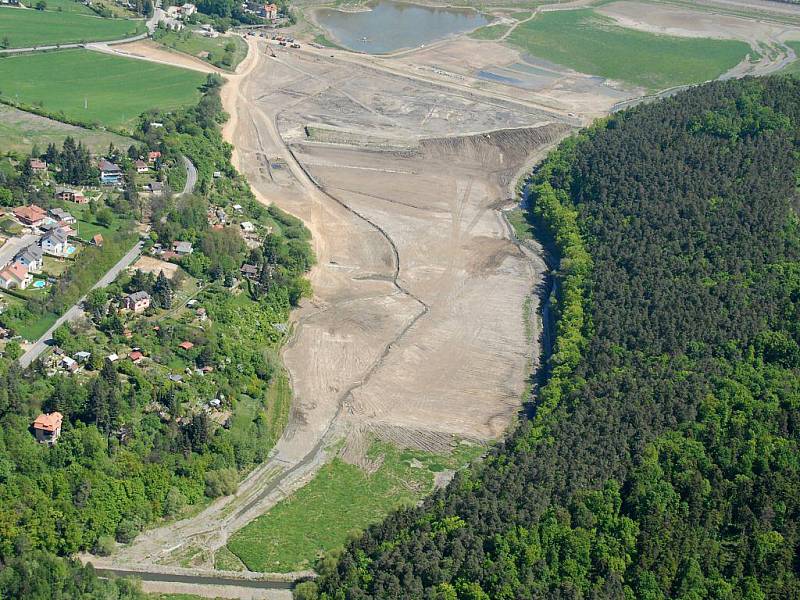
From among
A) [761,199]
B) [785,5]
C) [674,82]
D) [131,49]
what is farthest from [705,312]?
[785,5]

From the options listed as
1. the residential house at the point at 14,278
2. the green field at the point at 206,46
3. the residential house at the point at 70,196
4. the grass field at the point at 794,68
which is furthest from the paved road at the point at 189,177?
the grass field at the point at 794,68

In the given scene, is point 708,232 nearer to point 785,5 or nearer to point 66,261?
point 66,261

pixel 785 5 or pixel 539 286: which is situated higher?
pixel 785 5

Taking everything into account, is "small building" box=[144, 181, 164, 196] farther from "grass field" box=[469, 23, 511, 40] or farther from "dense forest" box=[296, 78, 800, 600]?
"grass field" box=[469, 23, 511, 40]

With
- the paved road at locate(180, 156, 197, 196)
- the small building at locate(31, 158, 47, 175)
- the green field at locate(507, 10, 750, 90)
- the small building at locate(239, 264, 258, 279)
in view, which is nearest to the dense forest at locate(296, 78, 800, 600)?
the small building at locate(239, 264, 258, 279)

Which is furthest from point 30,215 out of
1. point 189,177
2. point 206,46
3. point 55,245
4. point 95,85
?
point 206,46

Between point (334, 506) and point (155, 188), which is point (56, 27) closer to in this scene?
point (155, 188)
